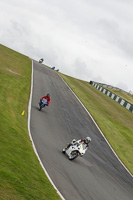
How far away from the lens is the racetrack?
12609mm

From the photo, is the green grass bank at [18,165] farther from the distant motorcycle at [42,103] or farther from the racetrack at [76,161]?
the distant motorcycle at [42,103]

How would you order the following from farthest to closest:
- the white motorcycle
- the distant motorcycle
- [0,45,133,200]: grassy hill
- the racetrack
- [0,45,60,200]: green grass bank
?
the distant motorcycle
the white motorcycle
the racetrack
[0,45,133,200]: grassy hill
[0,45,60,200]: green grass bank

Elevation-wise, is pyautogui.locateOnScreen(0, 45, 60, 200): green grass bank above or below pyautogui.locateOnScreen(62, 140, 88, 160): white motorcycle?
below

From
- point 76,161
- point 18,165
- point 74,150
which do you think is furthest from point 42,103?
point 18,165

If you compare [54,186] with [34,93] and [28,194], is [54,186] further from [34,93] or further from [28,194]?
[34,93]

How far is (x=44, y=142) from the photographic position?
1653cm

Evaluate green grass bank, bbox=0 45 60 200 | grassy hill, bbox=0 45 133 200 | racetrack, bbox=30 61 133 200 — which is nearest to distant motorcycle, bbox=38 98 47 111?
racetrack, bbox=30 61 133 200

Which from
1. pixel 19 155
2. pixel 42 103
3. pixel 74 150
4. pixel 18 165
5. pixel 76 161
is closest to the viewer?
pixel 18 165

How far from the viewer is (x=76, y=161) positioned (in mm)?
16328

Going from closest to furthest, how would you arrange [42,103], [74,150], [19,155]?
[19,155] → [74,150] → [42,103]

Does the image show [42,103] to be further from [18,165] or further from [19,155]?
[18,165]

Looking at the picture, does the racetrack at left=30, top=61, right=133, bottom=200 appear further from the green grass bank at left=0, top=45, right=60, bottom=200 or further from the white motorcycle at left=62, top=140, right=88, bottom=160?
the green grass bank at left=0, top=45, right=60, bottom=200

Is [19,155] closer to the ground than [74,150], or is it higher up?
closer to the ground

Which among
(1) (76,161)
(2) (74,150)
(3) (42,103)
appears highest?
(3) (42,103)
